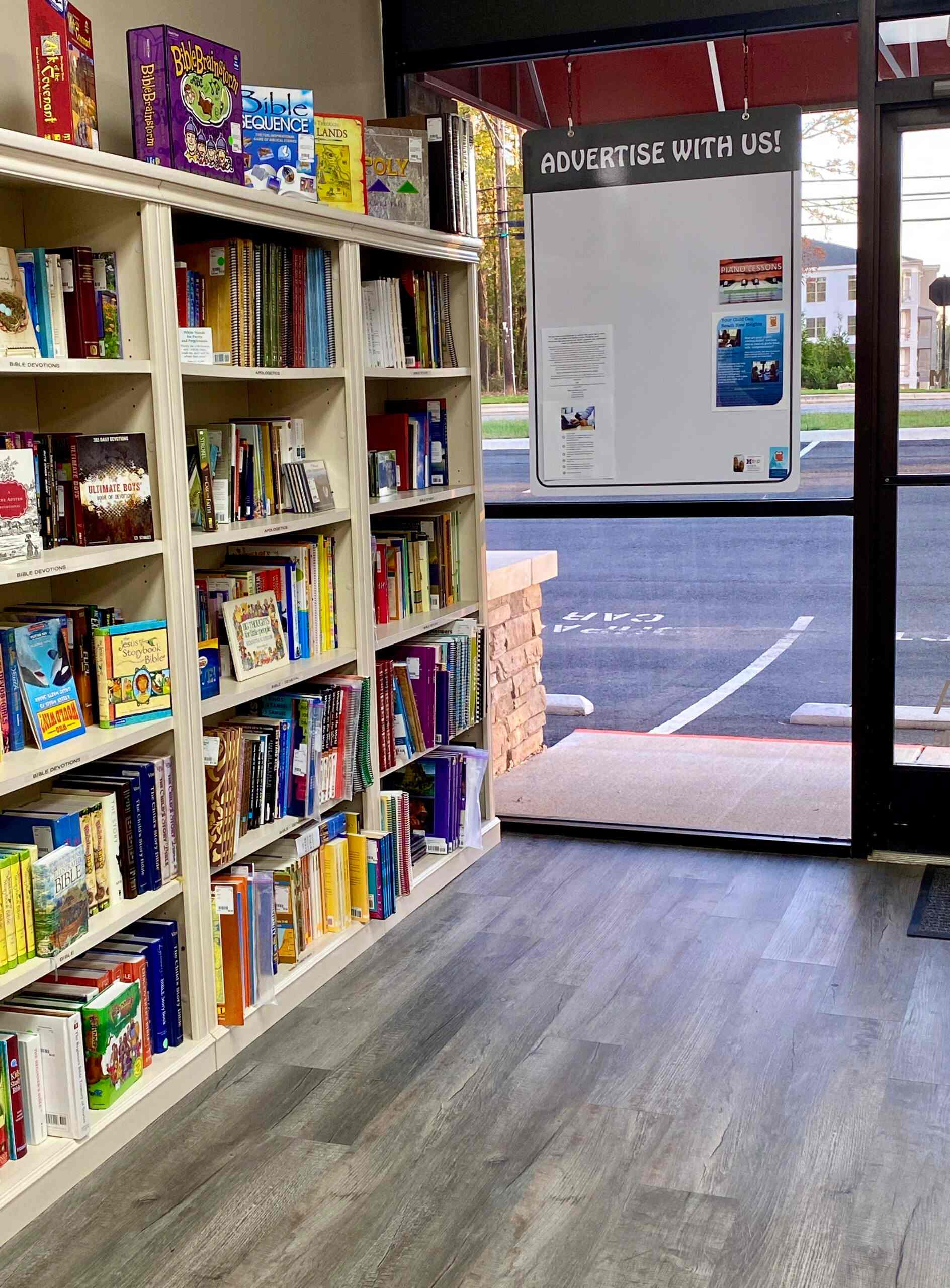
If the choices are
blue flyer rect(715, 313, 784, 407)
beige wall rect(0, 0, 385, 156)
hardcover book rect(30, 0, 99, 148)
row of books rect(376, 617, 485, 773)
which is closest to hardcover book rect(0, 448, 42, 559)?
hardcover book rect(30, 0, 99, 148)

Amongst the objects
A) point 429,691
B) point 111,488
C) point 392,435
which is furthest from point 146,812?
point 392,435

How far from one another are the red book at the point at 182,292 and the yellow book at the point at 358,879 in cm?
147

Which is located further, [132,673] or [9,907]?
[132,673]

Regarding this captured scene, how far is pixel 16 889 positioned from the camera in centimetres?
253

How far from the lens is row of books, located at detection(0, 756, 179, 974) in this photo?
2551mm

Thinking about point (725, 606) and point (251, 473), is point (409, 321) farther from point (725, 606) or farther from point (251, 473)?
point (725, 606)

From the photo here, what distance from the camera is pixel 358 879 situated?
378 cm

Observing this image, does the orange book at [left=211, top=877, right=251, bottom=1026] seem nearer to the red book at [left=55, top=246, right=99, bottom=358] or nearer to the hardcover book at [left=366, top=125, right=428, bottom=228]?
the red book at [left=55, top=246, right=99, bottom=358]

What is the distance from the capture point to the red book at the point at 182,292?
3.13 m

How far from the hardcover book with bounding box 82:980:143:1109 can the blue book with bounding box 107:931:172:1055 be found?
0.26ft

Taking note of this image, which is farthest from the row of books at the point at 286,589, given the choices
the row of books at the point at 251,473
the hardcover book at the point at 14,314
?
the hardcover book at the point at 14,314

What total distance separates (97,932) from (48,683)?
0.52m

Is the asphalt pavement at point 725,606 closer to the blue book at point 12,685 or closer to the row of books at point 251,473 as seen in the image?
the row of books at point 251,473

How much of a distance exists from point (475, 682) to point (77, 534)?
77.0 inches
